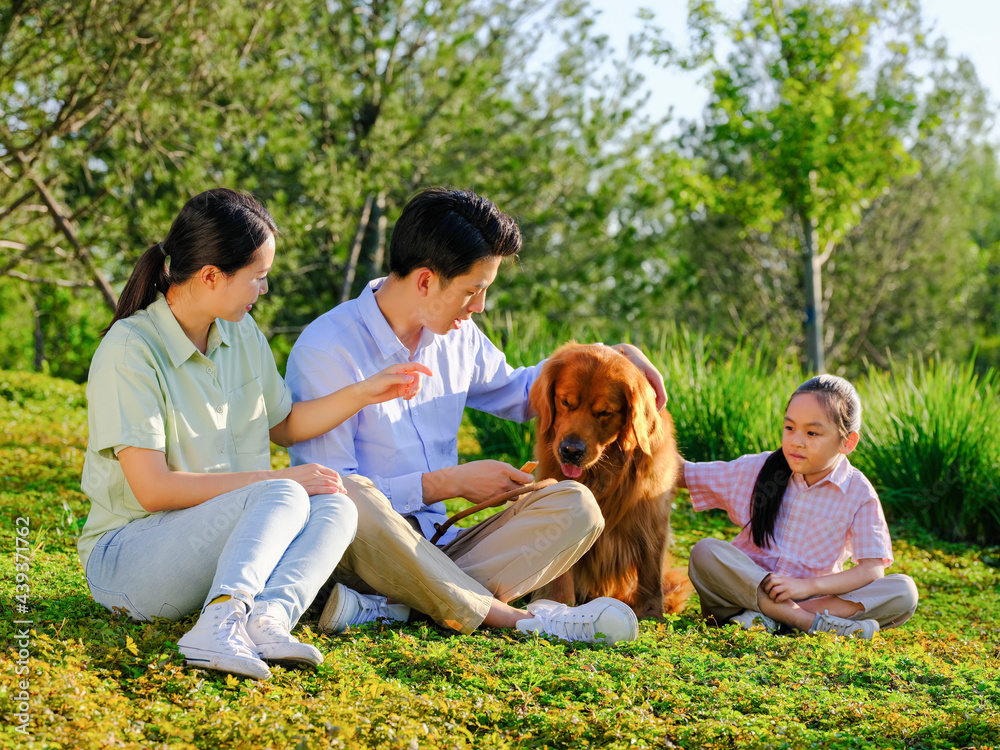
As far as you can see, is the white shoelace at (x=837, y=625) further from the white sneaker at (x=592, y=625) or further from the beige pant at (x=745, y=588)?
the white sneaker at (x=592, y=625)

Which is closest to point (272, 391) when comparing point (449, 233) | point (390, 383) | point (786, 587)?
point (390, 383)

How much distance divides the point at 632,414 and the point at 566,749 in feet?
5.88

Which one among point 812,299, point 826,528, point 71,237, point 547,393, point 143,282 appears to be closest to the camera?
point 143,282

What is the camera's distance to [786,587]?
356 centimetres

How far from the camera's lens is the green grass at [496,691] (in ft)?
7.06

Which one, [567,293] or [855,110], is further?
[567,293]

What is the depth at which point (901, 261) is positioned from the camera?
70.6 feet

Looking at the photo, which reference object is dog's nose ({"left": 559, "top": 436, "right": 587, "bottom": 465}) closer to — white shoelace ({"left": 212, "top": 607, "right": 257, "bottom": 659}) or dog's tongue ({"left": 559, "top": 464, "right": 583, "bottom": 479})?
dog's tongue ({"left": 559, "top": 464, "right": 583, "bottom": 479})

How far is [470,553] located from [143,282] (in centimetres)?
155

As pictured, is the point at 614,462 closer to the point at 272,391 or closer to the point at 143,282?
the point at 272,391

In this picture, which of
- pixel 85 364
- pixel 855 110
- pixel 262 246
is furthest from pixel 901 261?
pixel 262 246

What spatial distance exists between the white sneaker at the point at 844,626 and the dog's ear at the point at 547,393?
4.55 feet

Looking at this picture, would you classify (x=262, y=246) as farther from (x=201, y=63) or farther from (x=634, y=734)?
(x=201, y=63)

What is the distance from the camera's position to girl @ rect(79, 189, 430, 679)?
253cm
